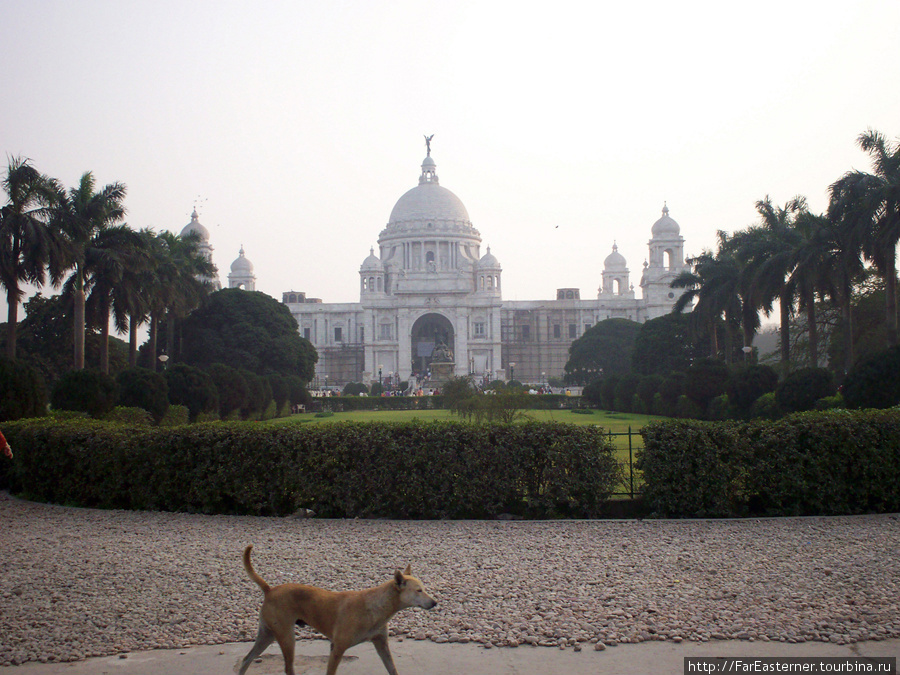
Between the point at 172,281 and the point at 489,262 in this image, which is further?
the point at 489,262

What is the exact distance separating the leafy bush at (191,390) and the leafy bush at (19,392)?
443 inches

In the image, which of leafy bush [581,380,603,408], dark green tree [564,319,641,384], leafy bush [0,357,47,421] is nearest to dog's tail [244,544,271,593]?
leafy bush [0,357,47,421]

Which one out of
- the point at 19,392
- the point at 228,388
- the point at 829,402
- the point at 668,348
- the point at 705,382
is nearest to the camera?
the point at 19,392

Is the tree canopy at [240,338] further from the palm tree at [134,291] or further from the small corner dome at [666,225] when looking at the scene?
the small corner dome at [666,225]

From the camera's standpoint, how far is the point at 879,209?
Answer: 2708cm

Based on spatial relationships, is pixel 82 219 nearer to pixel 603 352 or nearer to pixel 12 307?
pixel 12 307

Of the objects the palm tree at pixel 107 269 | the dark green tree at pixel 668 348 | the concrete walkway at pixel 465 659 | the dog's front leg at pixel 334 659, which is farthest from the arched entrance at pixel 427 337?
the dog's front leg at pixel 334 659

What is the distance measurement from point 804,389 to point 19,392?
70.5 ft

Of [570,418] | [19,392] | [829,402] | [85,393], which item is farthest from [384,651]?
[570,418]

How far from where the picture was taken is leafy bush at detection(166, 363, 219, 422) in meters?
29.6

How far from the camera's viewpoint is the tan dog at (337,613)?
486cm

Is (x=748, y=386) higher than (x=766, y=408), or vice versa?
(x=748, y=386)

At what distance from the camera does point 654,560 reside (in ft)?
27.2

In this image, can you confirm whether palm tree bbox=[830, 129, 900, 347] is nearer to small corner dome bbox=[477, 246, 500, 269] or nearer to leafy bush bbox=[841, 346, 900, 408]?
leafy bush bbox=[841, 346, 900, 408]
